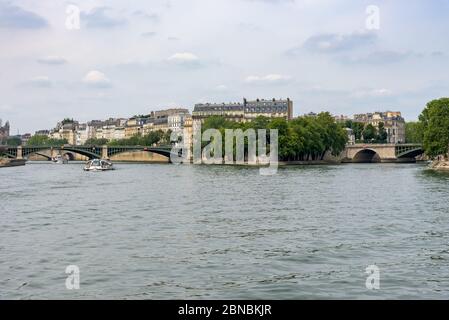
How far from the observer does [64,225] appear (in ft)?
72.3

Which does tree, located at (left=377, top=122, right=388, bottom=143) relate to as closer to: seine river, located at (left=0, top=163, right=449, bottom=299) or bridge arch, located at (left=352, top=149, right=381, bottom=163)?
bridge arch, located at (left=352, top=149, right=381, bottom=163)

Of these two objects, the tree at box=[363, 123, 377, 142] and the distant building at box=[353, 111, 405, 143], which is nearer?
the tree at box=[363, 123, 377, 142]

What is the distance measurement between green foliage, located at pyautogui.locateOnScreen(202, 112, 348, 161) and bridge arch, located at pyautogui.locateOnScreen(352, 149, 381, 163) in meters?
6.67

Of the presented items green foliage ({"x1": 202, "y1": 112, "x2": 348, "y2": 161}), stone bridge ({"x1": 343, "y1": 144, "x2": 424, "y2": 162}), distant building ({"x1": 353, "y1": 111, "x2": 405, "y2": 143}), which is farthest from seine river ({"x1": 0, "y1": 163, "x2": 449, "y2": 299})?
distant building ({"x1": 353, "y1": 111, "x2": 405, "y2": 143})

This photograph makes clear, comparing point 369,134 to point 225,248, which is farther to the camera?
point 369,134

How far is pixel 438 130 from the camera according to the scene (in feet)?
231

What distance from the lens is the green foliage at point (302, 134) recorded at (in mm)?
86438

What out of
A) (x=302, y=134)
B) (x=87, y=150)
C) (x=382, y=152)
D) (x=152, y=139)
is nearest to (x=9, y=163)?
(x=87, y=150)

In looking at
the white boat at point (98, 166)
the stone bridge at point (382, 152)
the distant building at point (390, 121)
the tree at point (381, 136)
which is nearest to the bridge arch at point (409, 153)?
the stone bridge at point (382, 152)

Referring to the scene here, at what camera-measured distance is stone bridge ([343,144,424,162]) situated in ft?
347

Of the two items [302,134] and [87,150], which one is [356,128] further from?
[87,150]

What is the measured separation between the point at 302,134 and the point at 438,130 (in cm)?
2300
